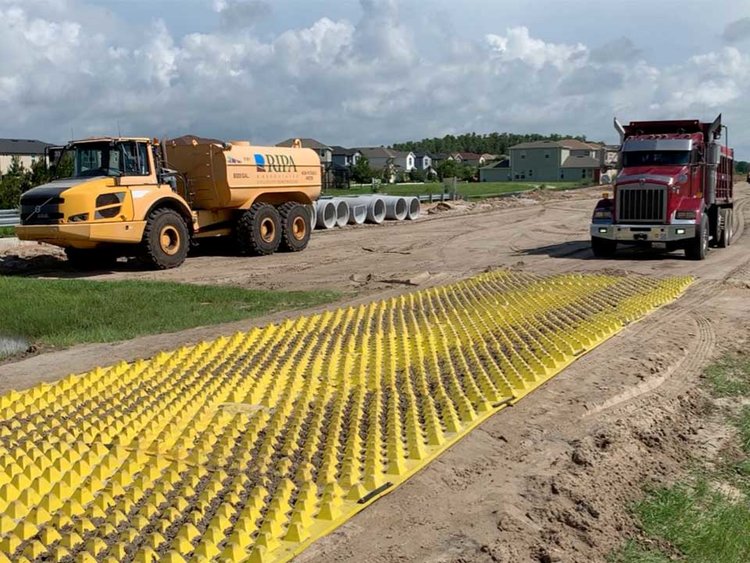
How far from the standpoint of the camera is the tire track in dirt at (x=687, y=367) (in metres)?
6.55

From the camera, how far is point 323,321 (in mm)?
9742

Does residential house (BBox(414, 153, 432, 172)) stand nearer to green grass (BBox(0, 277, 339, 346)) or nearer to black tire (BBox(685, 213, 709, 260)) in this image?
black tire (BBox(685, 213, 709, 260))

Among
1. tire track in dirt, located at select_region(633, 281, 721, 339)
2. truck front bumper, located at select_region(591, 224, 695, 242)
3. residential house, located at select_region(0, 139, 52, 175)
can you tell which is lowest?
tire track in dirt, located at select_region(633, 281, 721, 339)

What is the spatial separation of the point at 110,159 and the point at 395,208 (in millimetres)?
14855

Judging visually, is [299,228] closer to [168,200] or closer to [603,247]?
[168,200]

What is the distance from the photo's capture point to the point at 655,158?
55.7 feet

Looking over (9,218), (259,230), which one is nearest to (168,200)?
(259,230)

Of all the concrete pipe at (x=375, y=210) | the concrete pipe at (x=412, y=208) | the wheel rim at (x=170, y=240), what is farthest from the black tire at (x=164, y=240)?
the concrete pipe at (x=412, y=208)

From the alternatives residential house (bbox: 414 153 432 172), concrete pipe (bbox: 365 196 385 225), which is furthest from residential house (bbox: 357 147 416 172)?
concrete pipe (bbox: 365 196 385 225)

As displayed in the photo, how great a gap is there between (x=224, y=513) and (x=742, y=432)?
170 inches

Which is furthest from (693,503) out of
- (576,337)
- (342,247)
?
(342,247)

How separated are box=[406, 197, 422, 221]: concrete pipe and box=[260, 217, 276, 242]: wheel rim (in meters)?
11.4

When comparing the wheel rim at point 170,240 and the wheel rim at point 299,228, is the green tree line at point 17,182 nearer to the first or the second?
the wheel rim at point 299,228

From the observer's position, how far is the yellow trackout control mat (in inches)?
166
